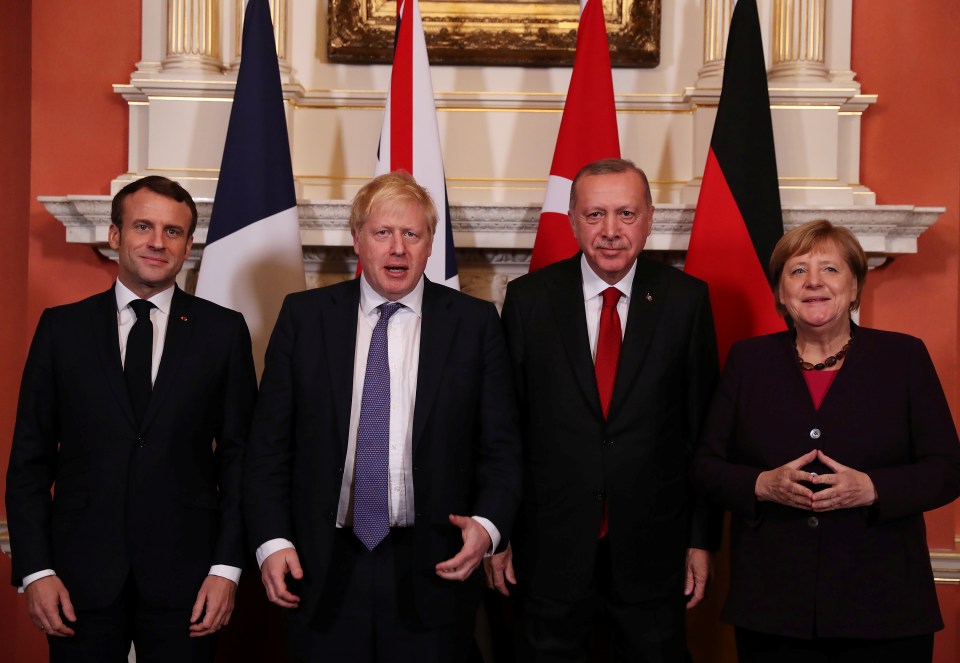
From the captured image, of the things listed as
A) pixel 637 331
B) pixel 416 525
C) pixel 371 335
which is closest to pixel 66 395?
pixel 371 335

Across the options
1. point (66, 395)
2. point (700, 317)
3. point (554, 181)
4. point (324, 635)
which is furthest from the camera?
point (554, 181)

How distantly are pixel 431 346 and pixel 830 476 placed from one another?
2.98 feet

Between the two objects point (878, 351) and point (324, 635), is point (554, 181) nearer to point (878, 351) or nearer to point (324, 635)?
point (878, 351)

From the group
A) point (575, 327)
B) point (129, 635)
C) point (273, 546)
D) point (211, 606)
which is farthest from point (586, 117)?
point (129, 635)

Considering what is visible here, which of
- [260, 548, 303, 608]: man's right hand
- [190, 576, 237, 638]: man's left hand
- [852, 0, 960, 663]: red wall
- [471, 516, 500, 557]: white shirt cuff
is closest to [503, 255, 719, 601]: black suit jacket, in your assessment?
[471, 516, 500, 557]: white shirt cuff

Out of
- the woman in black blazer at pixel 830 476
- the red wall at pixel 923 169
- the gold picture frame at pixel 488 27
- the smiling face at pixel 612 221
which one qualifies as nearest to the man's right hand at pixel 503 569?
the woman in black blazer at pixel 830 476

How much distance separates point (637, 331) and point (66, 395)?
1364 millimetres

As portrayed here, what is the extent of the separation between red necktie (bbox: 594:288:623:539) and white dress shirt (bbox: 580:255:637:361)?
0.05ft

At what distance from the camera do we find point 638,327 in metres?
2.45

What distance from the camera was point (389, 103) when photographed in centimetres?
330

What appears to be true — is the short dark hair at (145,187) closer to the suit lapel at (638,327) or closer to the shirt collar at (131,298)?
the shirt collar at (131,298)

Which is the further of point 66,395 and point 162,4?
point 162,4

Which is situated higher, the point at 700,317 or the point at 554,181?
the point at 554,181

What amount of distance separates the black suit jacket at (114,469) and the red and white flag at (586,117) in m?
1.32
